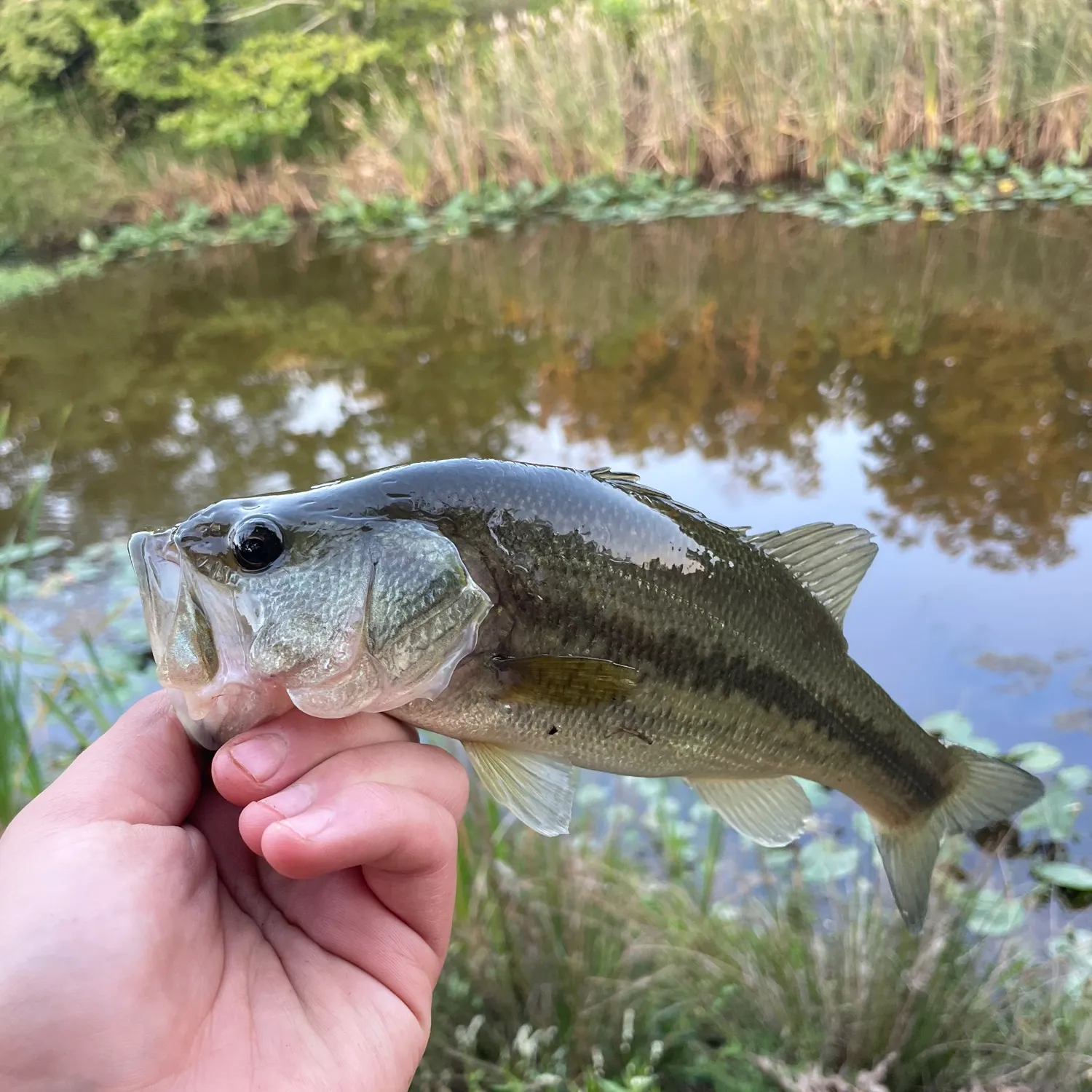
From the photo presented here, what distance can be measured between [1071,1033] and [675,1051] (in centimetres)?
99

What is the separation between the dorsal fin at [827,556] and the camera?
4.93 ft

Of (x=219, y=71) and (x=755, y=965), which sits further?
(x=219, y=71)

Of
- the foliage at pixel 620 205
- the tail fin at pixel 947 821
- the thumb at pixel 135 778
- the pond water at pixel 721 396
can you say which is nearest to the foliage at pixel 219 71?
the foliage at pixel 620 205

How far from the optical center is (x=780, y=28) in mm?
9953

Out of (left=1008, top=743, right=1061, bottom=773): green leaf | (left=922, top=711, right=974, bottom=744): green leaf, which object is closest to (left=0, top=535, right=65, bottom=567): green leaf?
(left=922, top=711, right=974, bottom=744): green leaf

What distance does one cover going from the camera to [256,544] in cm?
122

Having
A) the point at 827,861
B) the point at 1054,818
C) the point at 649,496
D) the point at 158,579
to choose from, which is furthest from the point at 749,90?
the point at 158,579

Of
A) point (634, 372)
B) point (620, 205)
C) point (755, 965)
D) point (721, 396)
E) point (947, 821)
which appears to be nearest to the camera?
point (947, 821)

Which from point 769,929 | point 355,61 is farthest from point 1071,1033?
Result: point 355,61

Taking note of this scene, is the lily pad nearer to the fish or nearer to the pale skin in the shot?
the fish

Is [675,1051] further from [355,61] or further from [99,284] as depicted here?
[355,61]

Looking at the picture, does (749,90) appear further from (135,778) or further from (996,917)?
(135,778)

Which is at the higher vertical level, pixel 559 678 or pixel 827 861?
pixel 559 678

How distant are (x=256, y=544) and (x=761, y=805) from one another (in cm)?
104
